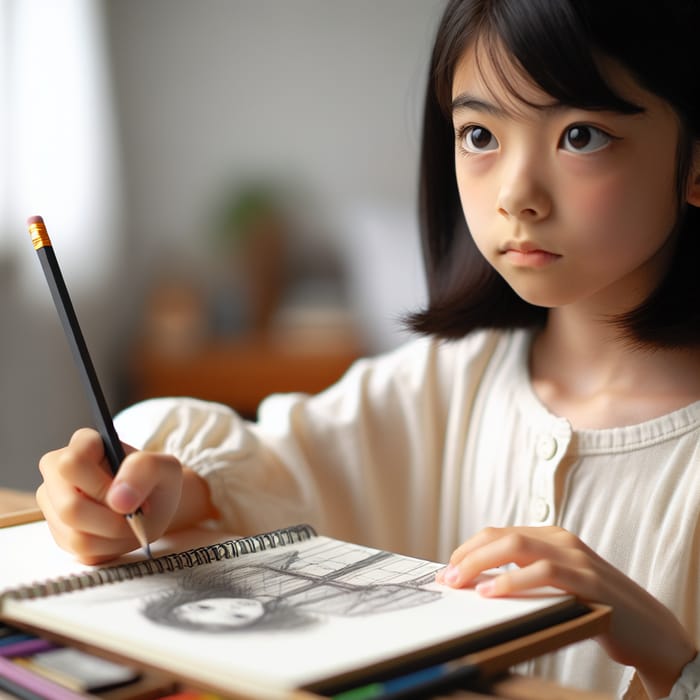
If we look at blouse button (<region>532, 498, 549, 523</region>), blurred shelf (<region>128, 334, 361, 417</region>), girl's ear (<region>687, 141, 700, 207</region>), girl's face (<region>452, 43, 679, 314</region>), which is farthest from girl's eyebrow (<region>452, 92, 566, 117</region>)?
blurred shelf (<region>128, 334, 361, 417</region>)

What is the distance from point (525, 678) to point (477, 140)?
0.42 metres

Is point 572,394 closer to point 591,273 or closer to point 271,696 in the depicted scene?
point 591,273

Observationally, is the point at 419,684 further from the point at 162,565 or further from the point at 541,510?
the point at 541,510

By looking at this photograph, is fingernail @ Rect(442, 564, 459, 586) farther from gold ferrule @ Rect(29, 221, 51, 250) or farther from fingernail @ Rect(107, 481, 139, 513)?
gold ferrule @ Rect(29, 221, 51, 250)

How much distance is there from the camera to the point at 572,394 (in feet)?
2.94

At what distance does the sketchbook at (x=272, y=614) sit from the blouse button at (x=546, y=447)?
0.96 ft

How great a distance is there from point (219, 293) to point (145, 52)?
84cm

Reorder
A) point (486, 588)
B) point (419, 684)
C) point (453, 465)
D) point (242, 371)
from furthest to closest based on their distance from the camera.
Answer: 1. point (242, 371)
2. point (453, 465)
3. point (486, 588)
4. point (419, 684)

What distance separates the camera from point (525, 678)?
1.47 ft

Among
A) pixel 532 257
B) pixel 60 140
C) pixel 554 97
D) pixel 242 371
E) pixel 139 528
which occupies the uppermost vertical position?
pixel 60 140

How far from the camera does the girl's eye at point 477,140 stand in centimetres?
73

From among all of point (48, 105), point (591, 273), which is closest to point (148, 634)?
point (591, 273)

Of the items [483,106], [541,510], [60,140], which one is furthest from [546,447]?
[60,140]

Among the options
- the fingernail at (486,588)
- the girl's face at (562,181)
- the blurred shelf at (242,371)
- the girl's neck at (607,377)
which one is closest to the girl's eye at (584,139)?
the girl's face at (562,181)
